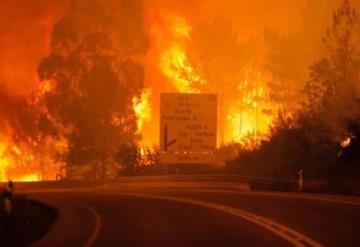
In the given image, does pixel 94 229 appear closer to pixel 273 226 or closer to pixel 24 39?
pixel 273 226

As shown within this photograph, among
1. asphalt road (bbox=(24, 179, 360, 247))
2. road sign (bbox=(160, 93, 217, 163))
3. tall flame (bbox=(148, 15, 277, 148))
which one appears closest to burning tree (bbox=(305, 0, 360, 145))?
road sign (bbox=(160, 93, 217, 163))

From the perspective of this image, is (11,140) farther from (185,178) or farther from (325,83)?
(325,83)

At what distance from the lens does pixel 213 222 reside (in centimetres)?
2003

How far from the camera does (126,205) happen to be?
29.1 meters

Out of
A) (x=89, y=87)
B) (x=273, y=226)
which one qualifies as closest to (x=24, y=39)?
(x=89, y=87)

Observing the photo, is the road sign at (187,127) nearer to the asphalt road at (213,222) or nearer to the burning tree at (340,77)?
the burning tree at (340,77)

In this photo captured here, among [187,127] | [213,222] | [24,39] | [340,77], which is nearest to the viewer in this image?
[213,222]

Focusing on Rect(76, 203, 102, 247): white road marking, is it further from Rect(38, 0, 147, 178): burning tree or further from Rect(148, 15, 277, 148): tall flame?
Rect(148, 15, 277, 148): tall flame

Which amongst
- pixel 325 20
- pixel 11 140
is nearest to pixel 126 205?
pixel 325 20

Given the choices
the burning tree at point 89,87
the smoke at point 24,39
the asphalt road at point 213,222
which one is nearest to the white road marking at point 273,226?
the asphalt road at point 213,222

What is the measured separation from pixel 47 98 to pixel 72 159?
5.56 m

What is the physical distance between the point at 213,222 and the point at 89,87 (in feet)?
141

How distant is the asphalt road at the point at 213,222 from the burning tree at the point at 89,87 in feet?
102

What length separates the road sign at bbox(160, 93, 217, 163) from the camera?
44.3m
